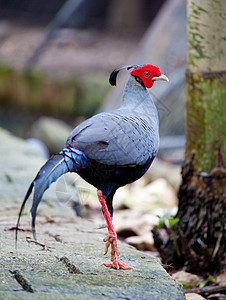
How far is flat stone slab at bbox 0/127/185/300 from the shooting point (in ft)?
7.43

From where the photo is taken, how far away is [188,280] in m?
3.46

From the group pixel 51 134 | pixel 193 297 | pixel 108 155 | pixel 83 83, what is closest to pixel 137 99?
pixel 108 155

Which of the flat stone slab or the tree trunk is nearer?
the flat stone slab

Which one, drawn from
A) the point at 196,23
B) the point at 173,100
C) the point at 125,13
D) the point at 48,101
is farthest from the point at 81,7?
the point at 196,23

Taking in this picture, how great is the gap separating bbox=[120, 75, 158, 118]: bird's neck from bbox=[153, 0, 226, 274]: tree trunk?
2.22 feet

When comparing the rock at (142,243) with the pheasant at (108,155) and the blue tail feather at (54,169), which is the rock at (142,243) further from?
the blue tail feather at (54,169)

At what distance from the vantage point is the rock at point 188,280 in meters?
3.44

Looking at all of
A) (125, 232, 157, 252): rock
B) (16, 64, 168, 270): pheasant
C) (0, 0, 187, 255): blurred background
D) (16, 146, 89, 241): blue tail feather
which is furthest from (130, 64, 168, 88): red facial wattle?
(125, 232, 157, 252): rock

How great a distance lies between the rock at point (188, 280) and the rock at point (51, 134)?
15.3ft

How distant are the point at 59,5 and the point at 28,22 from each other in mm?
907

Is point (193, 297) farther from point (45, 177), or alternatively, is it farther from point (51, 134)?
point (51, 134)

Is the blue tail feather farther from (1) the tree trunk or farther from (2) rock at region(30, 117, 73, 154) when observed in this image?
(2) rock at region(30, 117, 73, 154)

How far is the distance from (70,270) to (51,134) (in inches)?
230

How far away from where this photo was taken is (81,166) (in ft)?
8.47
